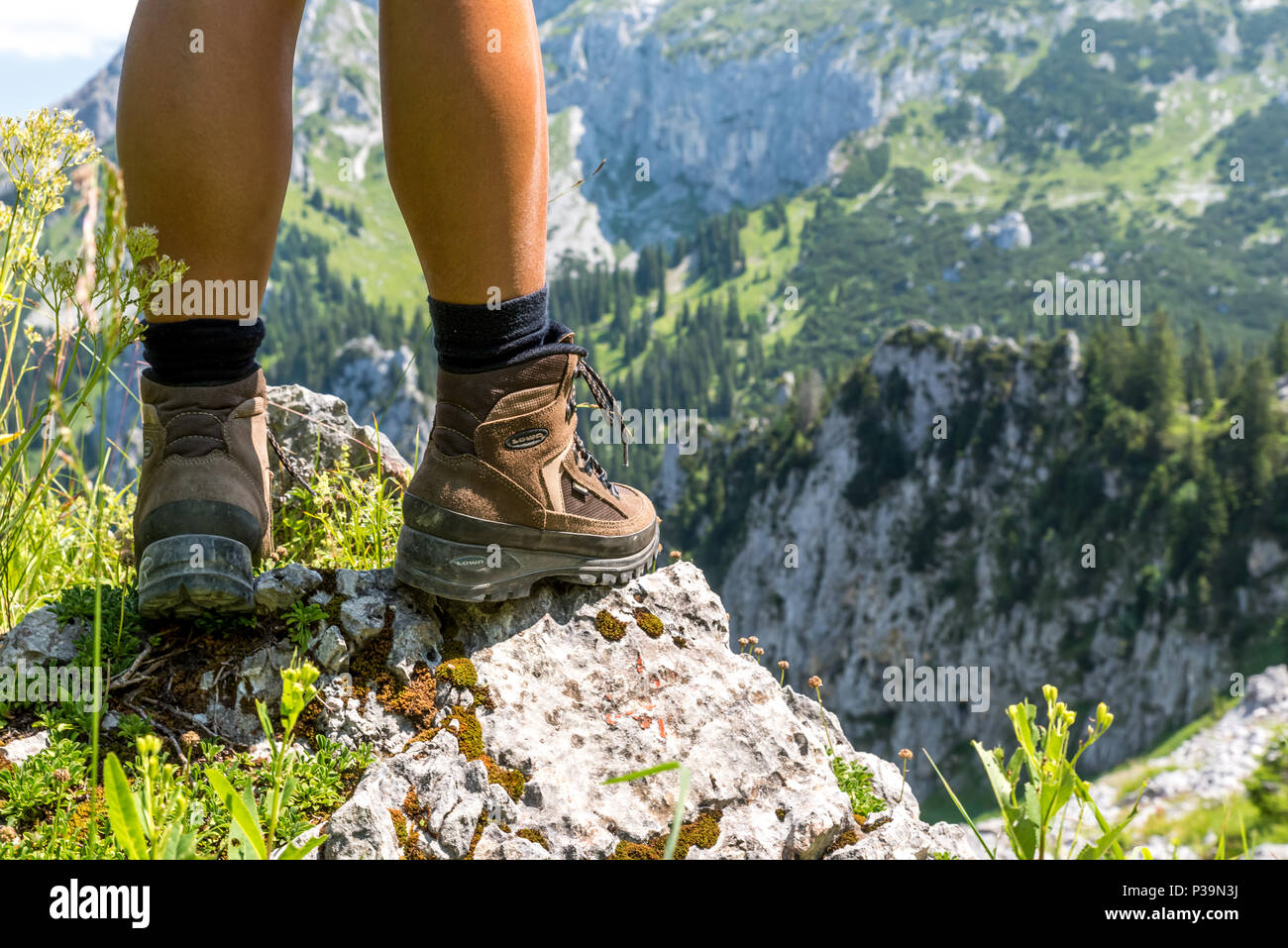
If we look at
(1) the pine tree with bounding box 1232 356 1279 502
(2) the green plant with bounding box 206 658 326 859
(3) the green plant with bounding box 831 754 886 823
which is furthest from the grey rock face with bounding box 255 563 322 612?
(1) the pine tree with bounding box 1232 356 1279 502

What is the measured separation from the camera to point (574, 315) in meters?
167

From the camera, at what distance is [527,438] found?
2.54 meters

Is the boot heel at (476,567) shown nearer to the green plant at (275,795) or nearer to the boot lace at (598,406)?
the boot lace at (598,406)

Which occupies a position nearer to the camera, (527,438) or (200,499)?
(200,499)

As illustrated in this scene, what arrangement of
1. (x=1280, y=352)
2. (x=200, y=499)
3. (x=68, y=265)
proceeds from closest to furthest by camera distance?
1. (x=68, y=265)
2. (x=200, y=499)
3. (x=1280, y=352)

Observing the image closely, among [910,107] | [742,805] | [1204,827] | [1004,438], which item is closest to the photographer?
[742,805]

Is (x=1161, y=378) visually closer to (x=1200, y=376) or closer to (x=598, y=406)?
(x=1200, y=376)

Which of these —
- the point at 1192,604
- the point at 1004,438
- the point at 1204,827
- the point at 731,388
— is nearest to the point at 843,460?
the point at 1004,438

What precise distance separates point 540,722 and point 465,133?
1.46 meters

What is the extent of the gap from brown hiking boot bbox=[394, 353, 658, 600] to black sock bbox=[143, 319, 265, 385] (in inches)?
21.2

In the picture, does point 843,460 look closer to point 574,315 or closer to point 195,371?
point 195,371

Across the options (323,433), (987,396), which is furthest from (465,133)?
(987,396)

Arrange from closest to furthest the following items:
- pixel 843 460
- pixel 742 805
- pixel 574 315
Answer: pixel 742 805 < pixel 843 460 < pixel 574 315

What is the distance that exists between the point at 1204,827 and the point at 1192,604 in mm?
23855
